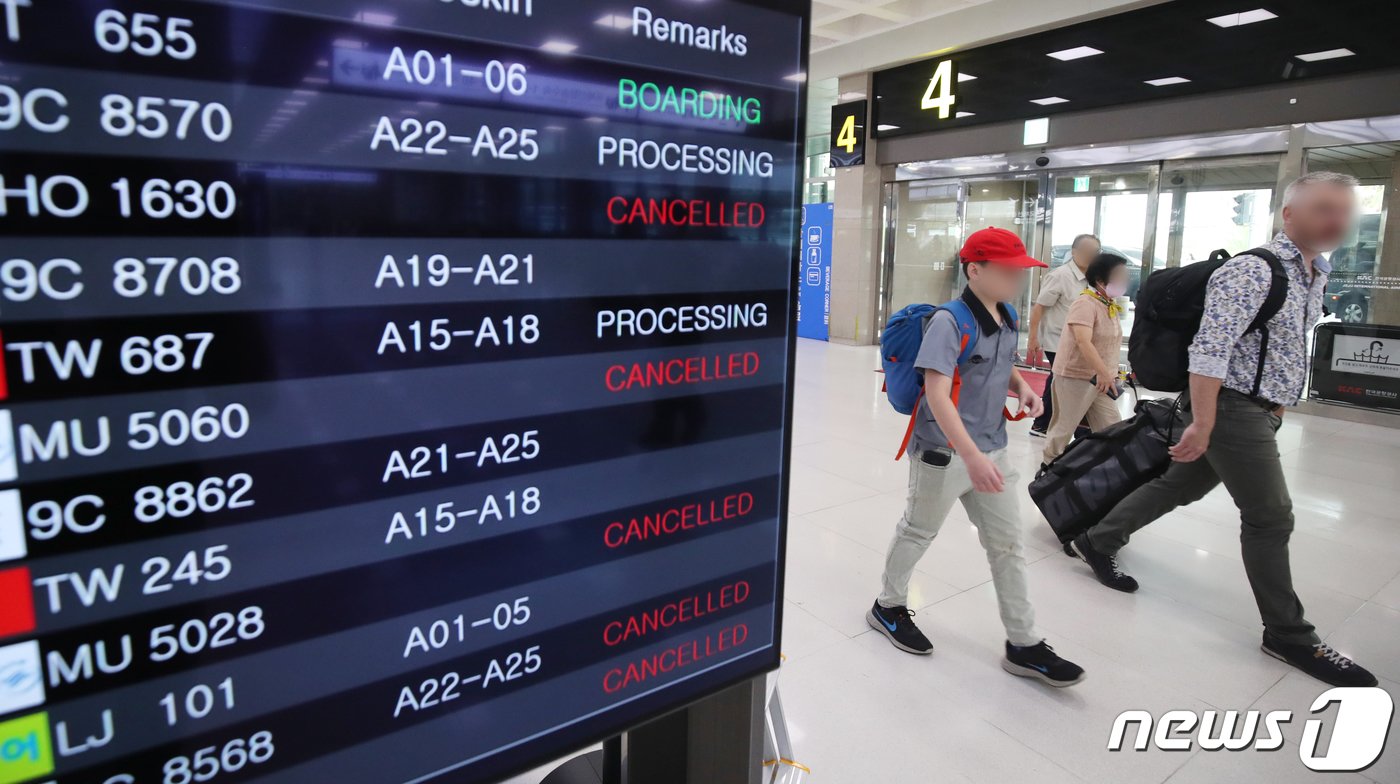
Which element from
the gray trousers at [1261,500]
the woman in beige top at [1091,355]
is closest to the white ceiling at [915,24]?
the woman in beige top at [1091,355]

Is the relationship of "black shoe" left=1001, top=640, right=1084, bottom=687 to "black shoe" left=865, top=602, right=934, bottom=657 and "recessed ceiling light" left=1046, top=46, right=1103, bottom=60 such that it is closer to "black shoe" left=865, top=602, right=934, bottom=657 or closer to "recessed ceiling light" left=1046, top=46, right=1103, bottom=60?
"black shoe" left=865, top=602, right=934, bottom=657

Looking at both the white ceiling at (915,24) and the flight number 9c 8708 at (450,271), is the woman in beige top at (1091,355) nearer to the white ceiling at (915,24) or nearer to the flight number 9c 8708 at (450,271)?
the flight number 9c 8708 at (450,271)

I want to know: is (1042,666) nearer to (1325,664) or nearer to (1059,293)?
(1325,664)

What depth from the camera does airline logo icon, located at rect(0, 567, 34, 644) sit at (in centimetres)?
76

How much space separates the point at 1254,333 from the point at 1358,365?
6.38 meters

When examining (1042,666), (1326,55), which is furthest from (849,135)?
(1042,666)

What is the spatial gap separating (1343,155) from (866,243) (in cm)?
605

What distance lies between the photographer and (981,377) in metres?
2.79

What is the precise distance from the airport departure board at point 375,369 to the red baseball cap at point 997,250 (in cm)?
168

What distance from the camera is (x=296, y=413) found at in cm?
88

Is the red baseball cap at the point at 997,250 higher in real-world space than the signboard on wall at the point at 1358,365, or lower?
higher

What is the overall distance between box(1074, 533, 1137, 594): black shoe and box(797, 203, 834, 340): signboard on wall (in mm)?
9714

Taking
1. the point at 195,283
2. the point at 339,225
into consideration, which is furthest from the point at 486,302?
the point at 195,283

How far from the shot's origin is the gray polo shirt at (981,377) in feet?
8.91
